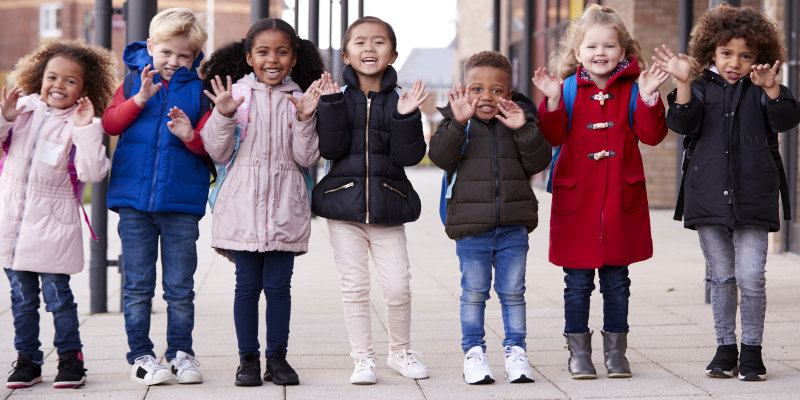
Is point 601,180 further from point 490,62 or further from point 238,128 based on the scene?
point 238,128

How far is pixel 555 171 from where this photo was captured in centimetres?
498

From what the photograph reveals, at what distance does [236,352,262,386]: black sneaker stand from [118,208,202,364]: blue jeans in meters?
0.30

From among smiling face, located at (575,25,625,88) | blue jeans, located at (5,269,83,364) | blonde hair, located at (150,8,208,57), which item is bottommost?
blue jeans, located at (5,269,83,364)

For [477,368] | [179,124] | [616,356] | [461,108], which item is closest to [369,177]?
[461,108]

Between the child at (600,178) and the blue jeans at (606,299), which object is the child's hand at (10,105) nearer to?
the child at (600,178)

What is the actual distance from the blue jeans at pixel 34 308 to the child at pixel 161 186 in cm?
26

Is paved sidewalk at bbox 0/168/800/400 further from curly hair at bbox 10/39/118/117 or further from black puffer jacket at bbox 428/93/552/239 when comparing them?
curly hair at bbox 10/39/118/117

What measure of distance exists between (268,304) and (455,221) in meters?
0.91

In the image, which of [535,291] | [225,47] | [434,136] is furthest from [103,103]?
[535,291]

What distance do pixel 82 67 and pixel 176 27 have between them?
1.70ft

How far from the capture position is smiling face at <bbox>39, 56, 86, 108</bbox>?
4.89 meters

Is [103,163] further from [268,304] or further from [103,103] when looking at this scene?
[268,304]

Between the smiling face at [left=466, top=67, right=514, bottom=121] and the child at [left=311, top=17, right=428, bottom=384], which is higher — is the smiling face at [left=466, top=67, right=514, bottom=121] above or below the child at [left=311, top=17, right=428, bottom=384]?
above

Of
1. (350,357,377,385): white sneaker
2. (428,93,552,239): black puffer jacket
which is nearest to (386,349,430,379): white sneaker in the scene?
(350,357,377,385): white sneaker
